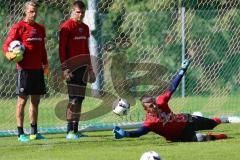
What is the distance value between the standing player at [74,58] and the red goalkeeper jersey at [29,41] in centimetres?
38

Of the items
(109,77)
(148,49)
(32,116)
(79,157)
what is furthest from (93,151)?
(148,49)

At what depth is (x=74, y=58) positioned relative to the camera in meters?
12.0

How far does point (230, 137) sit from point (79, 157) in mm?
2739

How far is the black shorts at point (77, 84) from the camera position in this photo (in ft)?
38.7

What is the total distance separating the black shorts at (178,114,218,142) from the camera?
1102 centimetres

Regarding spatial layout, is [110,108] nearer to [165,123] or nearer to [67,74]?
[67,74]

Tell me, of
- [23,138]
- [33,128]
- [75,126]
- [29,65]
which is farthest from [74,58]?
[23,138]

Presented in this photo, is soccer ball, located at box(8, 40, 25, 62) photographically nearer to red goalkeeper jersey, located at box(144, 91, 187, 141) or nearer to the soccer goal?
the soccer goal

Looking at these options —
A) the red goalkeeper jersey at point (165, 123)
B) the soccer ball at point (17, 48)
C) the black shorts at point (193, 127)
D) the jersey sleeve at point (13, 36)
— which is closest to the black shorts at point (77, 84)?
the soccer ball at point (17, 48)

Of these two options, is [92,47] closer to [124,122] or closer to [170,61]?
[124,122]

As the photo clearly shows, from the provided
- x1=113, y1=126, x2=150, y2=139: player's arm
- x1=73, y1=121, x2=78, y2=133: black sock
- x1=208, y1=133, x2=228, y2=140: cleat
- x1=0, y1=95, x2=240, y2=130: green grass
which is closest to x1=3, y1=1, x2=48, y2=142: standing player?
x1=73, y1=121, x2=78, y2=133: black sock

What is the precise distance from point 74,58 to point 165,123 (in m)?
1.90

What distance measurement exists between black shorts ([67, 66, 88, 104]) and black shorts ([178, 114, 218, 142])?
5.52 ft

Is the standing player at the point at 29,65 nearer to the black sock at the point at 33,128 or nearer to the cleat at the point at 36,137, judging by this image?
the black sock at the point at 33,128
